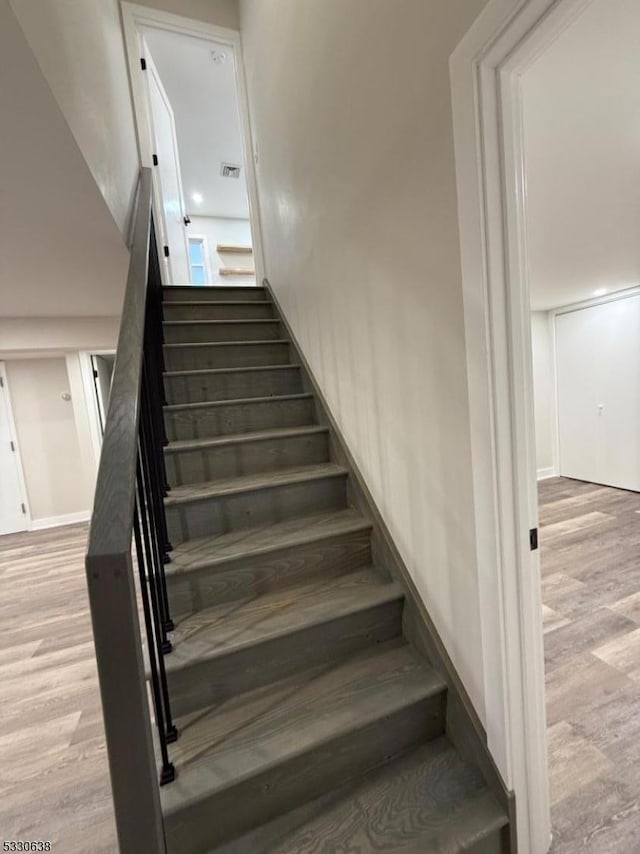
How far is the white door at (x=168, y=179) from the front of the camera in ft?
10.5

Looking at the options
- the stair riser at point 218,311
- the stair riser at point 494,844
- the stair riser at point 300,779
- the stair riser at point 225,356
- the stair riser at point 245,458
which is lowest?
the stair riser at point 494,844

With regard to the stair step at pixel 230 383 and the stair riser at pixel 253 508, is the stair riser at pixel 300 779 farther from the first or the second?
the stair step at pixel 230 383

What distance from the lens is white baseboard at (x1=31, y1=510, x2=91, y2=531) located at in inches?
174

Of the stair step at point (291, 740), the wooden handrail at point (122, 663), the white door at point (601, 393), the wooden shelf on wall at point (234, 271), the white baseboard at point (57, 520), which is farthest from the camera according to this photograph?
the wooden shelf on wall at point (234, 271)

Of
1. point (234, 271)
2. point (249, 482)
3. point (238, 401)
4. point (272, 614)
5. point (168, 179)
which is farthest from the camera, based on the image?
point (234, 271)

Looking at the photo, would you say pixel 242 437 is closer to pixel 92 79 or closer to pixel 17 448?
pixel 92 79

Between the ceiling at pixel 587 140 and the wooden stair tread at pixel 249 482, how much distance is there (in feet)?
3.93

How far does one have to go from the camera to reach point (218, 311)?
9.08 feet

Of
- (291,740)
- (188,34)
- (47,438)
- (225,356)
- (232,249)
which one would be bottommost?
(291,740)

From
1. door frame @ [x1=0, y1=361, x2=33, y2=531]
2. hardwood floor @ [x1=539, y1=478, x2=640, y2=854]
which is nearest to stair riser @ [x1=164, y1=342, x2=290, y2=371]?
hardwood floor @ [x1=539, y1=478, x2=640, y2=854]

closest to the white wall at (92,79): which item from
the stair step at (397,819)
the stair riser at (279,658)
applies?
the stair riser at (279,658)

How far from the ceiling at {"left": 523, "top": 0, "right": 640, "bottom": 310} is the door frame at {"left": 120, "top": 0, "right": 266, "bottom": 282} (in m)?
2.17

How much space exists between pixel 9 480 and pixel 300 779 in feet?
15.3

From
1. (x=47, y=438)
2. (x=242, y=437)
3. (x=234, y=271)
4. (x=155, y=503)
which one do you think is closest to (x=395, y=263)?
(x=242, y=437)
